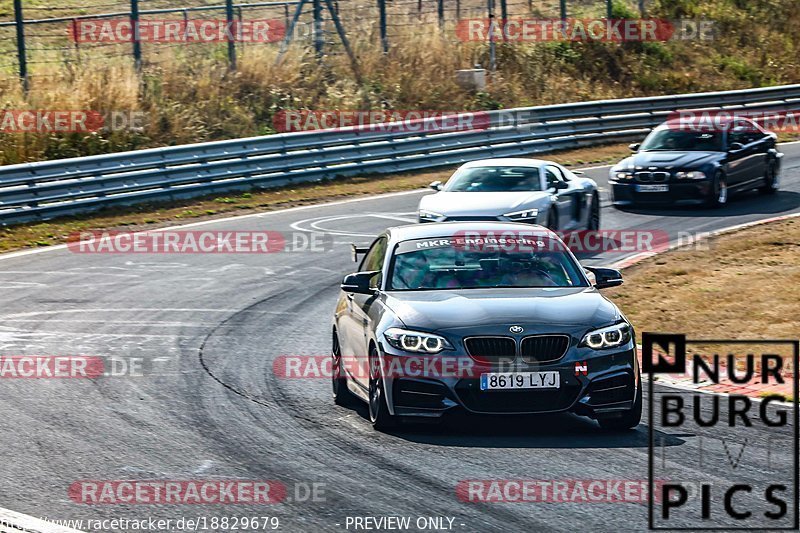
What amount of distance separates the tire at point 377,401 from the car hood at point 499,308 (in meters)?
0.39

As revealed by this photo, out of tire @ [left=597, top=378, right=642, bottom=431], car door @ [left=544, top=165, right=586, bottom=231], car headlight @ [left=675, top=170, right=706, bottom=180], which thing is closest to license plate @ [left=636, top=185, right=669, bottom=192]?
car headlight @ [left=675, top=170, right=706, bottom=180]

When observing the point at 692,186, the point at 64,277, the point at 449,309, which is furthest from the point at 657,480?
the point at 692,186

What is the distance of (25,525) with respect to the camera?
6.81 meters

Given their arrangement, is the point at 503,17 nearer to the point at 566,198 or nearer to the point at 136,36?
the point at 136,36

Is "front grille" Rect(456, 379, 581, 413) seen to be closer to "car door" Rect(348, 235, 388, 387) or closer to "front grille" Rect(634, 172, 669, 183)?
"car door" Rect(348, 235, 388, 387)

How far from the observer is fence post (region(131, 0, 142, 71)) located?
26.6m

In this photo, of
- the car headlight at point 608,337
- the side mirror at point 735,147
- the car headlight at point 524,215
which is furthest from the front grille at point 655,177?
the car headlight at point 608,337

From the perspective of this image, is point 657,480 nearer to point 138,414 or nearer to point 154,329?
point 138,414

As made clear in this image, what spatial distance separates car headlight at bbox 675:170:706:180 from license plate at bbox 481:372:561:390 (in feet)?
47.1

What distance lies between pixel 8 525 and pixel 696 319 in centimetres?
874

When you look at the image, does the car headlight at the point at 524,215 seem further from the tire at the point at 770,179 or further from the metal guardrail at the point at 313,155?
the metal guardrail at the point at 313,155

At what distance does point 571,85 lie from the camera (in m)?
38.5

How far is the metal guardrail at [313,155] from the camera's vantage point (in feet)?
72.9

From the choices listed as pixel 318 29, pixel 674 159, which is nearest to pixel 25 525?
pixel 674 159
